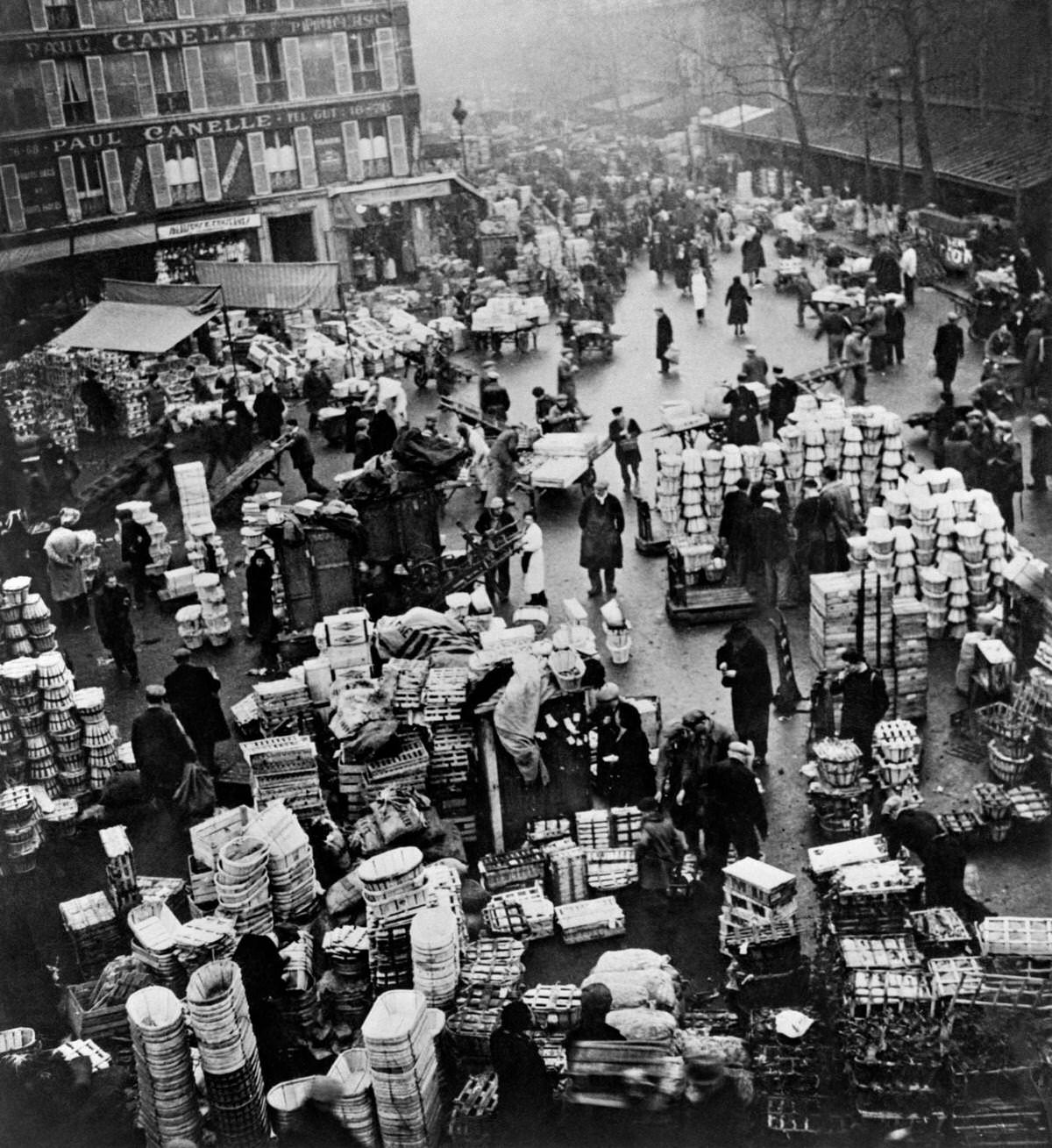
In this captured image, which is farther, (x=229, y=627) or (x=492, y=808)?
(x=229, y=627)

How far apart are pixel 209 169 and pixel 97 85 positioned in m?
4.01

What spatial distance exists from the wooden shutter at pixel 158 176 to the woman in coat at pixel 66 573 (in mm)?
18072

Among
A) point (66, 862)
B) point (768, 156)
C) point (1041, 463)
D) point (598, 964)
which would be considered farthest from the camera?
point (768, 156)

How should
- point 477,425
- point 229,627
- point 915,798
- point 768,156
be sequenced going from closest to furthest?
point 915,798
point 229,627
point 477,425
point 768,156

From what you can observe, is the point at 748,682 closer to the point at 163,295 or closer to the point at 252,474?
the point at 252,474

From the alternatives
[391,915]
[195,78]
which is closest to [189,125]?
[195,78]

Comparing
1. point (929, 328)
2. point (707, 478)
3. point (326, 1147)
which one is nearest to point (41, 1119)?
point (326, 1147)

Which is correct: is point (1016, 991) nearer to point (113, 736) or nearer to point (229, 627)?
point (113, 736)

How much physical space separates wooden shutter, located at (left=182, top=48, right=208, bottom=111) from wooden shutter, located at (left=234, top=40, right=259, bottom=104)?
887mm

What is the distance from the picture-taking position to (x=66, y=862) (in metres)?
12.7

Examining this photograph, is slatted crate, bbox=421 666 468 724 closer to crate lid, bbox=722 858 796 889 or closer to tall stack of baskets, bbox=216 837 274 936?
tall stack of baskets, bbox=216 837 274 936

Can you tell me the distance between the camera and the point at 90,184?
108ft

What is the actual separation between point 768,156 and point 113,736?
4689 cm

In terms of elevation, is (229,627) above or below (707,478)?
below
